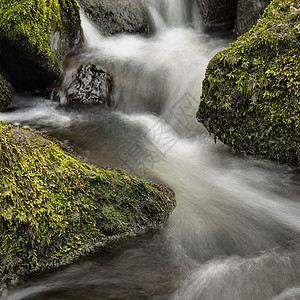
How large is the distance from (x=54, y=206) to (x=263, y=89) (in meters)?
3.01

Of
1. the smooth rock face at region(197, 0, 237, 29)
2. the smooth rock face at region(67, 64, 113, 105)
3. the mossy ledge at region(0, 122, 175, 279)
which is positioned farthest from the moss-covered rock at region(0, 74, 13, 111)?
the smooth rock face at region(197, 0, 237, 29)

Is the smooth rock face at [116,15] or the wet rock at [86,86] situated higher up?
the smooth rock face at [116,15]

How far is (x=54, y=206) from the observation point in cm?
265

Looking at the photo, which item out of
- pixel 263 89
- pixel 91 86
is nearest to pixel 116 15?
pixel 91 86

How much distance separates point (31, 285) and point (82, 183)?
0.95m

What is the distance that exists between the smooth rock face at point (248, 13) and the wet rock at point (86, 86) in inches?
146

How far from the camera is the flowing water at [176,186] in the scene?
2648 mm

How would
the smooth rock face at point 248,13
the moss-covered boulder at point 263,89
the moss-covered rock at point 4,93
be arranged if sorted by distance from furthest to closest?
the smooth rock face at point 248,13, the moss-covered rock at point 4,93, the moss-covered boulder at point 263,89

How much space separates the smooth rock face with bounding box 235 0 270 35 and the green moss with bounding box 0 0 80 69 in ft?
14.1

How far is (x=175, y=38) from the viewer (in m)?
8.74

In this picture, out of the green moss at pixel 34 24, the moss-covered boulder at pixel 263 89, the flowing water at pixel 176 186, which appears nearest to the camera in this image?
the flowing water at pixel 176 186

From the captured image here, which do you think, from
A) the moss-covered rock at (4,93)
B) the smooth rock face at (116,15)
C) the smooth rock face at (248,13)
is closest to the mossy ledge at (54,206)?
the moss-covered rock at (4,93)

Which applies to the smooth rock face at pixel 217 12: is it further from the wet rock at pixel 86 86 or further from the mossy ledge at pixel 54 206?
the mossy ledge at pixel 54 206

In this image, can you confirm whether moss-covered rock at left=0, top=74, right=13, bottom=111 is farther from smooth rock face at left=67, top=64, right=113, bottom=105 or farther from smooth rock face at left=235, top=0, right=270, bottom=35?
smooth rock face at left=235, top=0, right=270, bottom=35
